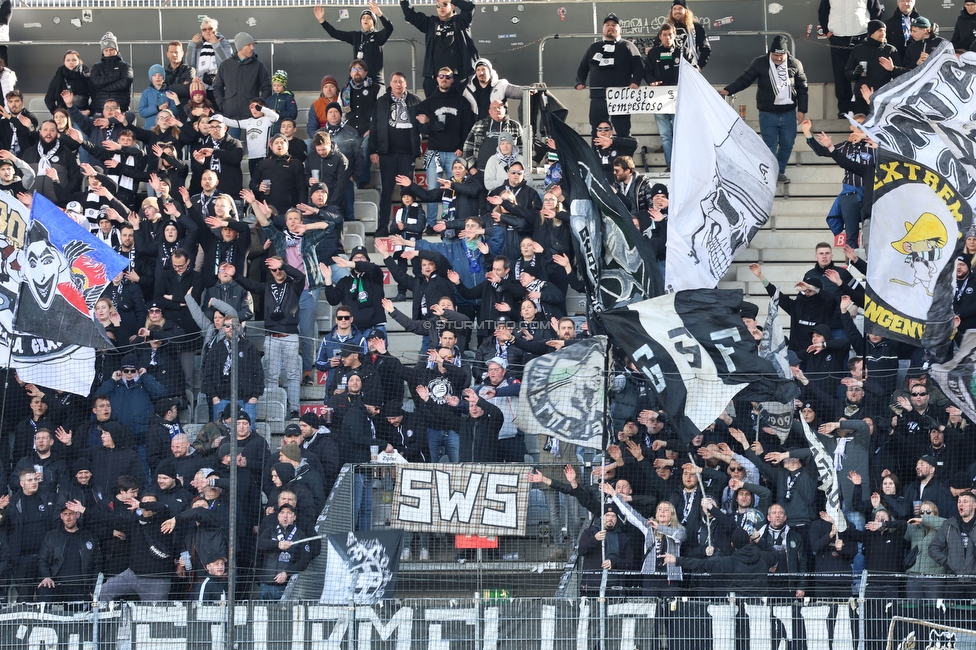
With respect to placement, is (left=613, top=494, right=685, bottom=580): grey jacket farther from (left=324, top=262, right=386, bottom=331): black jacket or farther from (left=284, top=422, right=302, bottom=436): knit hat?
(left=324, top=262, right=386, bottom=331): black jacket

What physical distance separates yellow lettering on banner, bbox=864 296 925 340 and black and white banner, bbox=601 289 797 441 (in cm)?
154

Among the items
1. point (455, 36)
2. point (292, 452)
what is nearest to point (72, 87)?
point (455, 36)

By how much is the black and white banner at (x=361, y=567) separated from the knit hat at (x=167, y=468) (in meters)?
1.95

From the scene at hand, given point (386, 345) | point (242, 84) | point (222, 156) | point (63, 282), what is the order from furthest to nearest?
1. point (242, 84)
2. point (222, 156)
3. point (386, 345)
4. point (63, 282)

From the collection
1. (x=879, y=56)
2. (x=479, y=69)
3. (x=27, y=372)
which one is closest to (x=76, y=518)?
(x=27, y=372)

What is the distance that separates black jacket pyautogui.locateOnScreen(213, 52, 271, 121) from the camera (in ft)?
64.6

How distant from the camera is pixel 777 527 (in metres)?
12.5

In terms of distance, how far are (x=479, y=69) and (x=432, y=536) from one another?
877 cm

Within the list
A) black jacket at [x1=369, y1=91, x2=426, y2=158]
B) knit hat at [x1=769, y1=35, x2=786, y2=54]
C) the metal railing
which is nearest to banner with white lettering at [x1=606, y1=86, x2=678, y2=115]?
knit hat at [x1=769, y1=35, x2=786, y2=54]

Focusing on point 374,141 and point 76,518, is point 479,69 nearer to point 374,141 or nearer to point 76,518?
point 374,141

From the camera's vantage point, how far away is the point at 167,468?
13211 mm

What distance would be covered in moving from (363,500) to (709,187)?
446cm

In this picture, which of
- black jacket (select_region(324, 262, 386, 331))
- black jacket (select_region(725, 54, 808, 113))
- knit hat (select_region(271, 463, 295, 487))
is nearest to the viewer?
knit hat (select_region(271, 463, 295, 487))

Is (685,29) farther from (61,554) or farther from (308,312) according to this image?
(61,554)
